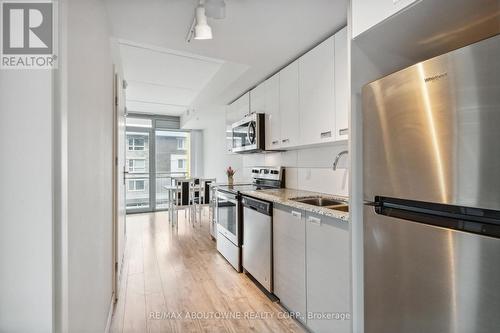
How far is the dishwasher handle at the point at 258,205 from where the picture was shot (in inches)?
86.1

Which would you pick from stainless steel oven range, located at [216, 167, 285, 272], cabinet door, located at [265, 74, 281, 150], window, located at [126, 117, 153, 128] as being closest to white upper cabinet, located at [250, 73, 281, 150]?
cabinet door, located at [265, 74, 281, 150]

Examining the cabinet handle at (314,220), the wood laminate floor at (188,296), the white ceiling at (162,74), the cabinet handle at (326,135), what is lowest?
the wood laminate floor at (188,296)

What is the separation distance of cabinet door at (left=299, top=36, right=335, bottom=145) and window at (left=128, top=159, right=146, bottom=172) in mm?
4996

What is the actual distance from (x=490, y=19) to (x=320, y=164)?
160 cm

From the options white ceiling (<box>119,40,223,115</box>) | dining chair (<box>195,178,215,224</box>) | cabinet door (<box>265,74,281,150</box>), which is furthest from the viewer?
dining chair (<box>195,178,215,224</box>)

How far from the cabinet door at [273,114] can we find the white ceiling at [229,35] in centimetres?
15

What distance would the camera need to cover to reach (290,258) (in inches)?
76.1

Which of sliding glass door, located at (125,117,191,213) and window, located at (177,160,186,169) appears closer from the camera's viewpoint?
sliding glass door, located at (125,117,191,213)

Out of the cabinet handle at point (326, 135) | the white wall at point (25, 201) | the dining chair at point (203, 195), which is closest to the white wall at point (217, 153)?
the dining chair at point (203, 195)

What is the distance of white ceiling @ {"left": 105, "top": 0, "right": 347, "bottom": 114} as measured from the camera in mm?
1648

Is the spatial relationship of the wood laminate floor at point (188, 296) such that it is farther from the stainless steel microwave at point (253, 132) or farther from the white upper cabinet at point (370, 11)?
the white upper cabinet at point (370, 11)

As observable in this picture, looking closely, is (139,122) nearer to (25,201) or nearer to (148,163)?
(148,163)

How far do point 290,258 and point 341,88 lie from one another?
1370mm

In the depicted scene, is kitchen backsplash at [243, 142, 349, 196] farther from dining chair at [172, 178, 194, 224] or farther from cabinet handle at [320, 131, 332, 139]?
dining chair at [172, 178, 194, 224]
